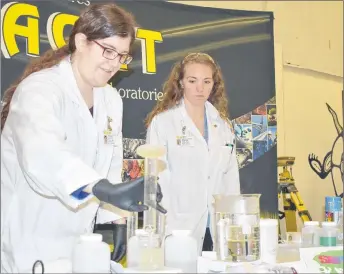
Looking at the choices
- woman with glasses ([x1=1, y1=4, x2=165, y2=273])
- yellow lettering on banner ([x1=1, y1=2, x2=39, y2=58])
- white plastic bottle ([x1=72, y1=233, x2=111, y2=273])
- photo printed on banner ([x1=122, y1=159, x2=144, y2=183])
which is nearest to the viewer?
white plastic bottle ([x1=72, y1=233, x2=111, y2=273])

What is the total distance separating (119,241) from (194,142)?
1.05 metres

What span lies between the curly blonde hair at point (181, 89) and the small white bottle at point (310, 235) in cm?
111

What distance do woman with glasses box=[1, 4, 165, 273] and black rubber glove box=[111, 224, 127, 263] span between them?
74mm

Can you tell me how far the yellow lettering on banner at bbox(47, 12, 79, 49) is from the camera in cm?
262

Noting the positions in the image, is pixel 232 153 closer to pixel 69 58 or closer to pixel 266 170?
pixel 266 170

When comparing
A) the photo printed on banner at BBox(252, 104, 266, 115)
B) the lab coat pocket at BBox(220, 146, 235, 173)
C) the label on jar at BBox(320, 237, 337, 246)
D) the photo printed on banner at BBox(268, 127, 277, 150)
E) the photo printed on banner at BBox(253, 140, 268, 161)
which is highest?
the photo printed on banner at BBox(252, 104, 266, 115)

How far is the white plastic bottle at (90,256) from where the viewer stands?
3.74ft

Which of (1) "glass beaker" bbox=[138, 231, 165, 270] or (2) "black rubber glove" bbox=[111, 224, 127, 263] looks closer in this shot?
(1) "glass beaker" bbox=[138, 231, 165, 270]

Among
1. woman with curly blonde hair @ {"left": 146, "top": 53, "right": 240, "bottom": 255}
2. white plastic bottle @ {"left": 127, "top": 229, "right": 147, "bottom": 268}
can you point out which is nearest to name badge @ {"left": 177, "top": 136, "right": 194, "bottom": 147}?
woman with curly blonde hair @ {"left": 146, "top": 53, "right": 240, "bottom": 255}

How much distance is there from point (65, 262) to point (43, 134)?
30cm

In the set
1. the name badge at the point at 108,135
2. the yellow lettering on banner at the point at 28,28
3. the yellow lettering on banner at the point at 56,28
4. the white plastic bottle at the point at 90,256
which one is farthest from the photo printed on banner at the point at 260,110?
the white plastic bottle at the point at 90,256

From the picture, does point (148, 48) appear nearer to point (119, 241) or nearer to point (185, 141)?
point (185, 141)

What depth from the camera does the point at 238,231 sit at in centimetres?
149

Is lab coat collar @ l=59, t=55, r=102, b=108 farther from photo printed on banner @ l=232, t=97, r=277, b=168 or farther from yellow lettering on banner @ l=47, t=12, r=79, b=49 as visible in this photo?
photo printed on banner @ l=232, t=97, r=277, b=168
